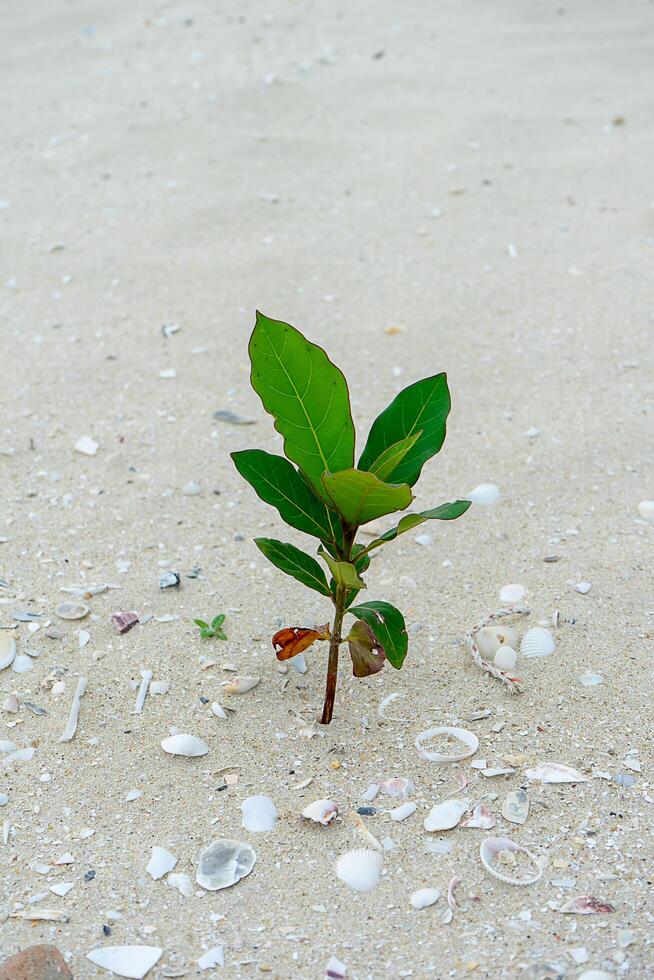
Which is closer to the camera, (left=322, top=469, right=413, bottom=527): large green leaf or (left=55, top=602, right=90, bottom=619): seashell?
(left=322, top=469, right=413, bottom=527): large green leaf

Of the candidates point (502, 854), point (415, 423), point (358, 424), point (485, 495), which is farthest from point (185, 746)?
point (358, 424)

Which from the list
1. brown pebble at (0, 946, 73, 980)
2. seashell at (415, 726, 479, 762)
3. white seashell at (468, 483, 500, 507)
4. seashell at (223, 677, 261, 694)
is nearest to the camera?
brown pebble at (0, 946, 73, 980)

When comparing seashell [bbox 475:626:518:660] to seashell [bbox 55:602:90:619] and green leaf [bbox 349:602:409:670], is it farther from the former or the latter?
seashell [bbox 55:602:90:619]

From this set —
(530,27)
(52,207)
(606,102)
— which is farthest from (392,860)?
(530,27)

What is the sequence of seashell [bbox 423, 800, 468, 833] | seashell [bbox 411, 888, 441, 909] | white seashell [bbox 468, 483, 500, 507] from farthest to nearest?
white seashell [bbox 468, 483, 500, 507], seashell [bbox 423, 800, 468, 833], seashell [bbox 411, 888, 441, 909]

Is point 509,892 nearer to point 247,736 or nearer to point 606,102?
point 247,736

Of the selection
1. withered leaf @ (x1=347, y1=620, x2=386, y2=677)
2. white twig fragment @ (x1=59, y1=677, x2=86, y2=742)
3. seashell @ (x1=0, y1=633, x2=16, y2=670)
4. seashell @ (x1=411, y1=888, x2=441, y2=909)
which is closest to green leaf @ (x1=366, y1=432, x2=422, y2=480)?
withered leaf @ (x1=347, y1=620, x2=386, y2=677)

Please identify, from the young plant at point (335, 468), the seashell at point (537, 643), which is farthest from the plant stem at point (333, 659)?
the seashell at point (537, 643)
